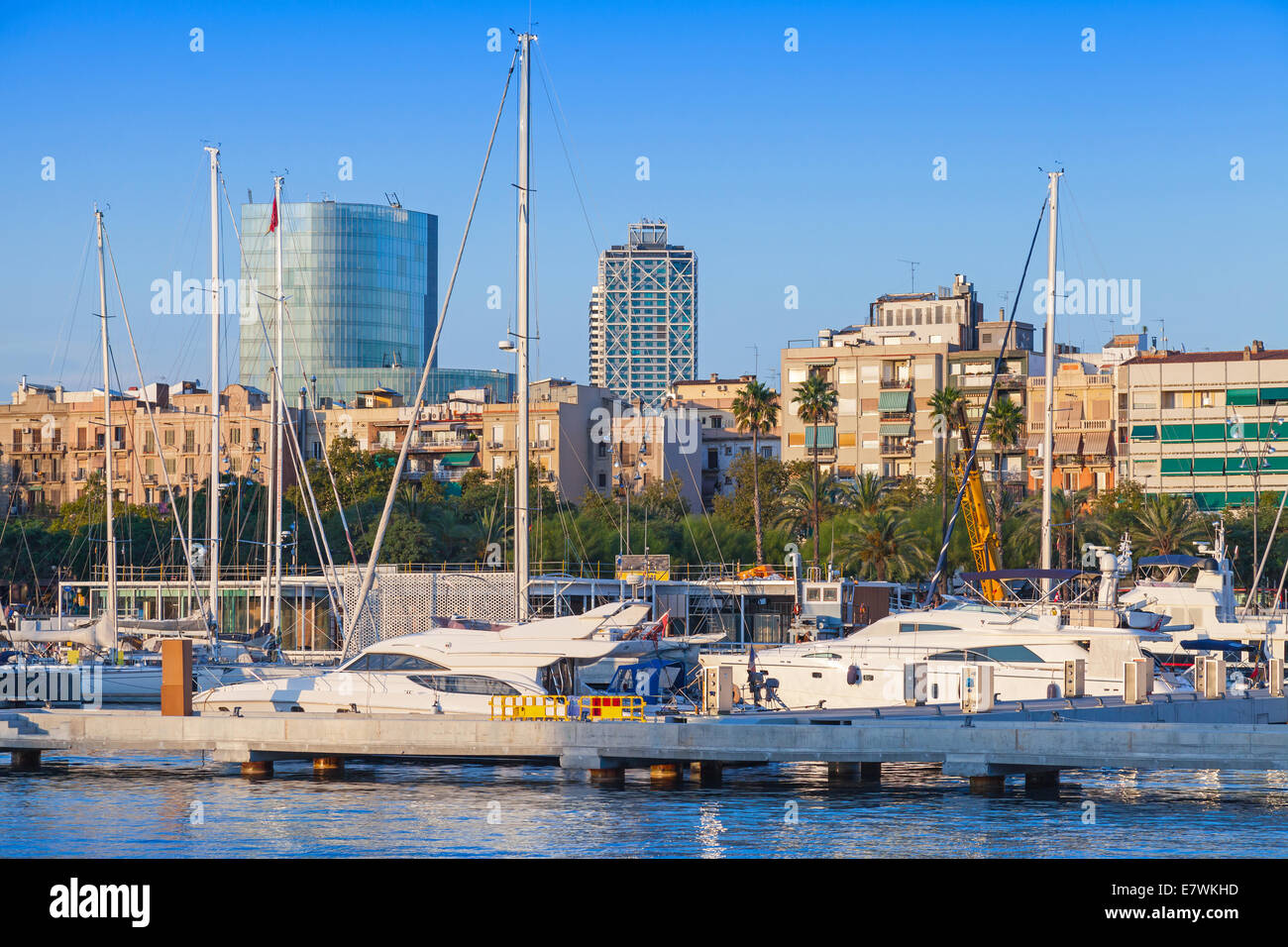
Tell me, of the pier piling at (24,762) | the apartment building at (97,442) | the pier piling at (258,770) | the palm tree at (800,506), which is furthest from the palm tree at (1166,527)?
the apartment building at (97,442)

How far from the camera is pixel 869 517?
8012cm

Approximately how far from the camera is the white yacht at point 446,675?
33500mm

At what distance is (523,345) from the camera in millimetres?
40188

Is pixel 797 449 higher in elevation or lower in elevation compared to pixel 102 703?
higher

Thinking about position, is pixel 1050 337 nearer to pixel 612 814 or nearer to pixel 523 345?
pixel 523 345

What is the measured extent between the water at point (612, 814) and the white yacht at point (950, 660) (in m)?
2.04

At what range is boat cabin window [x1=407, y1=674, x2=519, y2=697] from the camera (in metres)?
33.4

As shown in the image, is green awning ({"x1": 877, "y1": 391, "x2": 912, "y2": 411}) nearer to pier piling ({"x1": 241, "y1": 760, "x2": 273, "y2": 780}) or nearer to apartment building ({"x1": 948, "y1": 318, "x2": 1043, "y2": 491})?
apartment building ({"x1": 948, "y1": 318, "x2": 1043, "y2": 491})

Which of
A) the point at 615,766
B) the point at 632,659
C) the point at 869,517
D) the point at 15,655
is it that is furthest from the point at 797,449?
the point at 615,766

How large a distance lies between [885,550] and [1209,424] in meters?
35.9

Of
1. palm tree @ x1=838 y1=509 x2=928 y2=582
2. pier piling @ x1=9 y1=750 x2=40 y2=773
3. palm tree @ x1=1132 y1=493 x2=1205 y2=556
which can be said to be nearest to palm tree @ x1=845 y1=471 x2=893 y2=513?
palm tree @ x1=838 y1=509 x2=928 y2=582

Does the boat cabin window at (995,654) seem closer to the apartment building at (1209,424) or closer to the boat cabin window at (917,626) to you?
the boat cabin window at (917,626)
